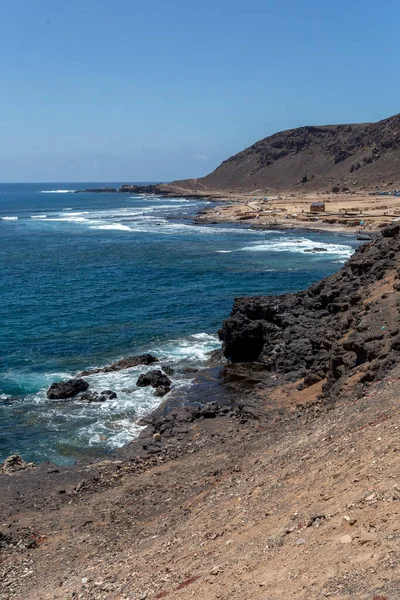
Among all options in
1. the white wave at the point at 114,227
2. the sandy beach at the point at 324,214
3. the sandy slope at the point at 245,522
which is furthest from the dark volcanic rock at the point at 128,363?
the white wave at the point at 114,227

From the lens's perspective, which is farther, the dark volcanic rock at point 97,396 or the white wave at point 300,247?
the white wave at point 300,247

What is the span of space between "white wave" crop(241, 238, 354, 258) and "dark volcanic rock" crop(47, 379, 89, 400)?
5130 centimetres

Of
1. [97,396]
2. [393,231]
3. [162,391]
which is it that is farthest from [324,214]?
[97,396]

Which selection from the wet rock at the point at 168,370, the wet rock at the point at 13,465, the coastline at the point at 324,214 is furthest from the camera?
the coastline at the point at 324,214

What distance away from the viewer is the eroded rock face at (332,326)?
2542 cm

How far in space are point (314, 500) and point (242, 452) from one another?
25.2 ft

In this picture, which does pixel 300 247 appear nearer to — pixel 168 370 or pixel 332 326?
pixel 332 326

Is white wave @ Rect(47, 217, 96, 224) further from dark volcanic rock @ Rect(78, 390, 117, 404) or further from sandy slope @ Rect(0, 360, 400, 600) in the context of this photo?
sandy slope @ Rect(0, 360, 400, 600)

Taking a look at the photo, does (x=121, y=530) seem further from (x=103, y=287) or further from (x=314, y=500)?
(x=103, y=287)

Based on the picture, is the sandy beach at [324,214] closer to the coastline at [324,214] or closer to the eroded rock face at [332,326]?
the coastline at [324,214]

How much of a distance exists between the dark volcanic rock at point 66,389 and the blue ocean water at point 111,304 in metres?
0.59

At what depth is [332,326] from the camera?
33375 millimetres

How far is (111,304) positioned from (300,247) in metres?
40.0

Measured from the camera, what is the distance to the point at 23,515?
19594 millimetres
